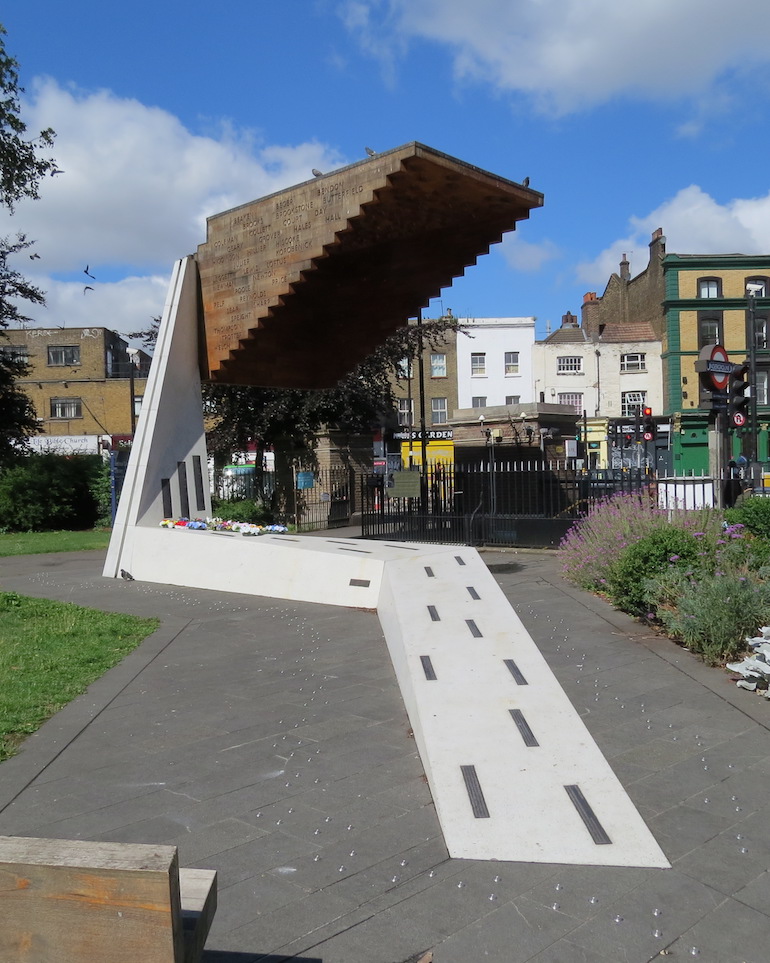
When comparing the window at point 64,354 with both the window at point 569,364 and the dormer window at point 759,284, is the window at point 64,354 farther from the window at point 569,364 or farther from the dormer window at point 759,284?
the dormer window at point 759,284

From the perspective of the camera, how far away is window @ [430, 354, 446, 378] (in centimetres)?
5311

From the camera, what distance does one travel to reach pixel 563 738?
17.1ft

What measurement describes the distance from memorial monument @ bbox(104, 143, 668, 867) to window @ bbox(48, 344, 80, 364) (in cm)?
4252

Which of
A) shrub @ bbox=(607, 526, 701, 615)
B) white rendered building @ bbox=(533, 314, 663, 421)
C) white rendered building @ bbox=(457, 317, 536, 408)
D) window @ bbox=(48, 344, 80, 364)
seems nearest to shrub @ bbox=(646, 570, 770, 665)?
shrub @ bbox=(607, 526, 701, 615)

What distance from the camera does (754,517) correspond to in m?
11.8

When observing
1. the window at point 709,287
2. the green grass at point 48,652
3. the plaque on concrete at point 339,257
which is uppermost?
the window at point 709,287

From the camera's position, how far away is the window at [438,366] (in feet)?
174

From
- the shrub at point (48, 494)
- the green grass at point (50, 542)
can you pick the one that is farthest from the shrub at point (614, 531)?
the shrub at point (48, 494)

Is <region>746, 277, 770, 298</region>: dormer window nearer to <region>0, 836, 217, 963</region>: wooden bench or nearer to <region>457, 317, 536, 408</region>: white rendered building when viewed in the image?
<region>457, 317, 536, 408</region>: white rendered building

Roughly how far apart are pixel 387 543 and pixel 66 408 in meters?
46.9

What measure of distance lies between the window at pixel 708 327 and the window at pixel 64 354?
39.3 meters

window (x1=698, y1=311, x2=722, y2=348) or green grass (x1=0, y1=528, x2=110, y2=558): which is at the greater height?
window (x1=698, y1=311, x2=722, y2=348)

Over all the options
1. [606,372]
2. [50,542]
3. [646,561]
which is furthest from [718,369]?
[606,372]

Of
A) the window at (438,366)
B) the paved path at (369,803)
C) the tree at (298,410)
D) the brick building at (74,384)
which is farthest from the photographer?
the brick building at (74,384)
